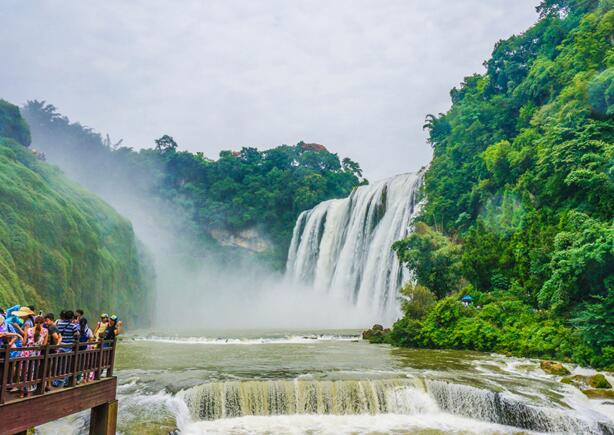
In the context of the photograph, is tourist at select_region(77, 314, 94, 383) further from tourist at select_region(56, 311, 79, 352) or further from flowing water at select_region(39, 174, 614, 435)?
→ flowing water at select_region(39, 174, 614, 435)

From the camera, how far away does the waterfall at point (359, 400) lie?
464 inches

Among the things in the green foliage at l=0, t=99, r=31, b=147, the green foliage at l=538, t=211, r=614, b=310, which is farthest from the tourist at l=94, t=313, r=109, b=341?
the green foliage at l=0, t=99, r=31, b=147

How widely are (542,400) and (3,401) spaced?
1162 cm

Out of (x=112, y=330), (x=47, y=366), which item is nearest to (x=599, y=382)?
(x=112, y=330)

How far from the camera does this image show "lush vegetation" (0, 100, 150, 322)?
80.6 ft

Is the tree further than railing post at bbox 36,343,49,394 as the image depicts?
Yes

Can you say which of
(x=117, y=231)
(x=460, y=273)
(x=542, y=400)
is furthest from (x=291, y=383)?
(x=117, y=231)

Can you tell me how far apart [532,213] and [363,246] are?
17850 millimetres

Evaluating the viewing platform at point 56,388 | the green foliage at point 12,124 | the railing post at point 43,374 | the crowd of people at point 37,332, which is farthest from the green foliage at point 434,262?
the green foliage at point 12,124

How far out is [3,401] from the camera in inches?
242

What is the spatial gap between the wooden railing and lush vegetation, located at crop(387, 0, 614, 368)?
14.6 metres

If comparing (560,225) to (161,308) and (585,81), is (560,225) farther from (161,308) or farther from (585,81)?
(161,308)

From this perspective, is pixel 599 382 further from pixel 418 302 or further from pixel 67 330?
pixel 67 330

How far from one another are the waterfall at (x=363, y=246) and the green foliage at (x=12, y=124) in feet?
87.9
